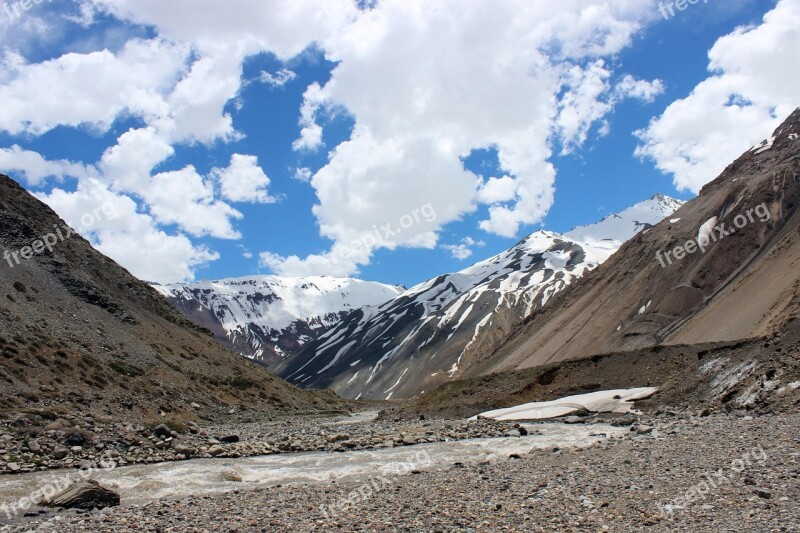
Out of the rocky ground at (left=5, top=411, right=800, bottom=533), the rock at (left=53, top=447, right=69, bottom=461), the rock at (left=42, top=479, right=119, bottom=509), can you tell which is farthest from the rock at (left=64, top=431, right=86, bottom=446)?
the rocky ground at (left=5, top=411, right=800, bottom=533)

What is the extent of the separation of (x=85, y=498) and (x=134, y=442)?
42.6 ft

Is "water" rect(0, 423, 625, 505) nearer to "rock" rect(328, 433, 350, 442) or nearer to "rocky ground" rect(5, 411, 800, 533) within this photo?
"rocky ground" rect(5, 411, 800, 533)

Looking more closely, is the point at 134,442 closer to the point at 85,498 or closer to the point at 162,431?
the point at 162,431

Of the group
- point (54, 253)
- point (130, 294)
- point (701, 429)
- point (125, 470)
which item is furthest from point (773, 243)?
point (54, 253)

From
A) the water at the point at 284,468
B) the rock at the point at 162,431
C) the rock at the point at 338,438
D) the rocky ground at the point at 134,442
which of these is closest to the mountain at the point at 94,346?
the rocky ground at the point at 134,442

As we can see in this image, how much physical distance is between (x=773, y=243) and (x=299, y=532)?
91.6m

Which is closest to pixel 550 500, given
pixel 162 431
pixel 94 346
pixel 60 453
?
pixel 60 453

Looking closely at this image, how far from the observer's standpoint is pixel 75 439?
1158 inches

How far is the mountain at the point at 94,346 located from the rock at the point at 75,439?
488cm

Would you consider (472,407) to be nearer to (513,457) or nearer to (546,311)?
(513,457)

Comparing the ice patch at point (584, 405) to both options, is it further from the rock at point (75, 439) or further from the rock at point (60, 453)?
the rock at point (60, 453)

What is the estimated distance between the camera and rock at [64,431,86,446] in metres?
29.0

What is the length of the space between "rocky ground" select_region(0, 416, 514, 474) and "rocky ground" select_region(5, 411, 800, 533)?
34.9 ft

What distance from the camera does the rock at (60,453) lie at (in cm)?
2711
